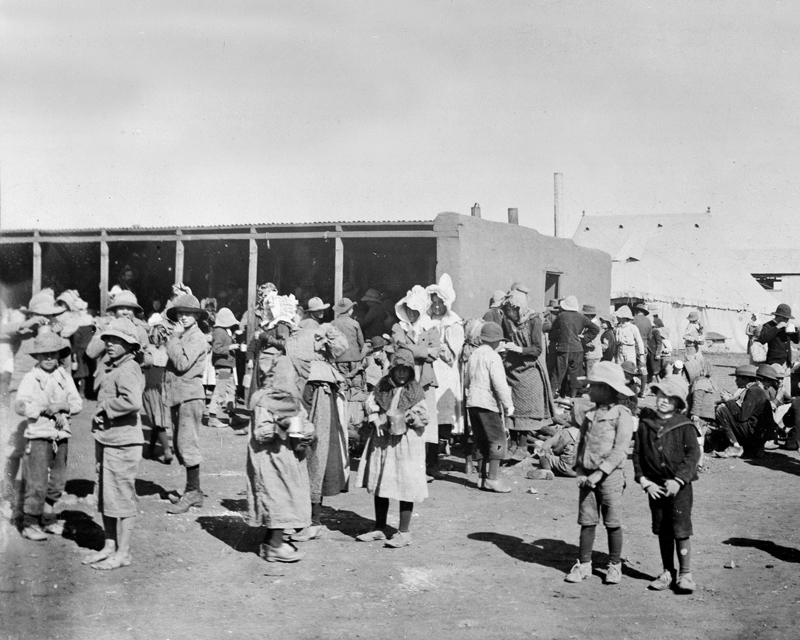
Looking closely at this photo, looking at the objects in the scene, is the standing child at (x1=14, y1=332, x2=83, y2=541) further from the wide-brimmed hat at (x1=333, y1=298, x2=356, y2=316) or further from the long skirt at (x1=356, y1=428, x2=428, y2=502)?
the wide-brimmed hat at (x1=333, y1=298, x2=356, y2=316)

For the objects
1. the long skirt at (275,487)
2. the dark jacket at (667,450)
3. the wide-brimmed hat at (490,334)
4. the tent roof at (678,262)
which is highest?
the tent roof at (678,262)

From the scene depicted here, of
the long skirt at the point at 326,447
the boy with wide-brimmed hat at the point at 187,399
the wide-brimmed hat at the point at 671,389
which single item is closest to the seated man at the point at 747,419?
the wide-brimmed hat at the point at 671,389

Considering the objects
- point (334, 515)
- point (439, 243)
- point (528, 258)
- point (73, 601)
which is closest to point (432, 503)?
point (334, 515)

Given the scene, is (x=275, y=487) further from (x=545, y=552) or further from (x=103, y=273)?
(x=103, y=273)

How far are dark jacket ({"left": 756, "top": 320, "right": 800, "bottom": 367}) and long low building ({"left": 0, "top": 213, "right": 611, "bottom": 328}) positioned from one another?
15.2 feet

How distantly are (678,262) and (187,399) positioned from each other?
101 ft

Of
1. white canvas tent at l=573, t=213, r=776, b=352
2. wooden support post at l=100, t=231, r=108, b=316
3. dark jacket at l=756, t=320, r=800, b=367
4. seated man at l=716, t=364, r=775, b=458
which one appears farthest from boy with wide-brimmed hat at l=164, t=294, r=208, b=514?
white canvas tent at l=573, t=213, r=776, b=352

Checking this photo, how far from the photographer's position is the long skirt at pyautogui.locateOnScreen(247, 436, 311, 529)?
5.86 m

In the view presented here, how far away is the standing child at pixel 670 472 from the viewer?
5375mm

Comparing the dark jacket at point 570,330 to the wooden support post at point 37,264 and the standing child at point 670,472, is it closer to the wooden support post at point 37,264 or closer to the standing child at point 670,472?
the standing child at point 670,472

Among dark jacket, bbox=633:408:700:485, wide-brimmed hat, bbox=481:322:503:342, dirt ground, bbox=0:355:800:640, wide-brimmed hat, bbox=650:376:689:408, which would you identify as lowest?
dirt ground, bbox=0:355:800:640

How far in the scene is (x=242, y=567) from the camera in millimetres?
5824

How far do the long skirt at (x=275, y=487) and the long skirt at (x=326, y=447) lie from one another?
583mm

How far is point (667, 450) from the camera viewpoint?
5441mm
